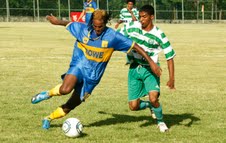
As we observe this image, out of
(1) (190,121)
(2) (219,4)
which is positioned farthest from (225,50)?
(2) (219,4)

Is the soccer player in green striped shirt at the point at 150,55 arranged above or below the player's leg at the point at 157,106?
above

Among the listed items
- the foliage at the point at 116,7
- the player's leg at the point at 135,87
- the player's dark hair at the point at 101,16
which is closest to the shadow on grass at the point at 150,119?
the player's leg at the point at 135,87

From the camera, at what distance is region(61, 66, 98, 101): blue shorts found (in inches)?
305

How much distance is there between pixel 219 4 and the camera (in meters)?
70.9

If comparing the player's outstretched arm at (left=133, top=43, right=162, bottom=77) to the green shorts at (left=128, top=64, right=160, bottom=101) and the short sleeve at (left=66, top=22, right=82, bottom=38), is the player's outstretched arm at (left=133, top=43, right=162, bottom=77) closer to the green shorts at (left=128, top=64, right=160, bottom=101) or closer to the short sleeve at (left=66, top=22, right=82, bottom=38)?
the green shorts at (left=128, top=64, right=160, bottom=101)

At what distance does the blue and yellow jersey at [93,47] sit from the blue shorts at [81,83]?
5 centimetres

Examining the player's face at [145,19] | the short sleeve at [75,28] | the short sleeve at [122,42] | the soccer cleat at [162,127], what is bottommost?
the soccer cleat at [162,127]

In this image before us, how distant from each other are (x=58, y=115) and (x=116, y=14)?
186 feet

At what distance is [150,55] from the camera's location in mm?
8281

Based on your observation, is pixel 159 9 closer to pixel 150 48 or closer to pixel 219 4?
pixel 219 4

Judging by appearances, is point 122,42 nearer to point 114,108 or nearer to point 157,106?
point 157,106

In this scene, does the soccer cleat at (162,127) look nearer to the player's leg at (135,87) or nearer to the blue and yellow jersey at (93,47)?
the player's leg at (135,87)

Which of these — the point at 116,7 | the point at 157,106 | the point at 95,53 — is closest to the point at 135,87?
the point at 157,106

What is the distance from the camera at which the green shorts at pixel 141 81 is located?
27.0 ft
